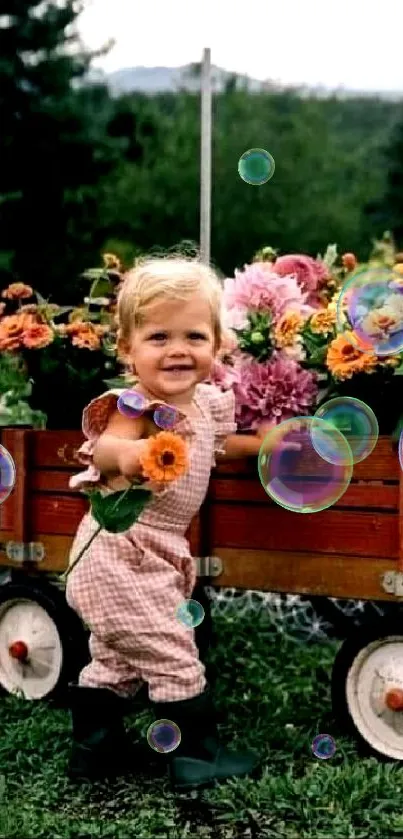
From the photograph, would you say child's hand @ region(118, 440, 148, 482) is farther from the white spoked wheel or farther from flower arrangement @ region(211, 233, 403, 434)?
the white spoked wheel

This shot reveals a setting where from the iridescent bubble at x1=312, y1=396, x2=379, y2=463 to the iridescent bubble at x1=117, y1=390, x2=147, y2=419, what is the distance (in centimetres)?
38

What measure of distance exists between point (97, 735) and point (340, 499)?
70 centimetres

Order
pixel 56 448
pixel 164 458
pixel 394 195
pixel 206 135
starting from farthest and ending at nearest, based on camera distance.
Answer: pixel 394 195
pixel 206 135
pixel 56 448
pixel 164 458

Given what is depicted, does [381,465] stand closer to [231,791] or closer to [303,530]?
[303,530]

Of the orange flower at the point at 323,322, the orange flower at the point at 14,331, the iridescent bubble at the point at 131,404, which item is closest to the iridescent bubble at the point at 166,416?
the iridescent bubble at the point at 131,404

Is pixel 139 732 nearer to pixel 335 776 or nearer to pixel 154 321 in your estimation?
pixel 335 776

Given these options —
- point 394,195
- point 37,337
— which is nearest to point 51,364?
point 37,337

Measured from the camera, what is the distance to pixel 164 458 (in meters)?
2.18

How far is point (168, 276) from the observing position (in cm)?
251

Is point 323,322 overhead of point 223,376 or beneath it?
overhead

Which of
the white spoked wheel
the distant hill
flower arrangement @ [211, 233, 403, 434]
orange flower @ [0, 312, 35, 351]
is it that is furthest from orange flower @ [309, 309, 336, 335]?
the distant hill

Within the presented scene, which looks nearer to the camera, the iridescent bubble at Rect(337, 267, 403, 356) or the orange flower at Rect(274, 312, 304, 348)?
the iridescent bubble at Rect(337, 267, 403, 356)

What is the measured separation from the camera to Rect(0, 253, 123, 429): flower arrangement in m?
3.05

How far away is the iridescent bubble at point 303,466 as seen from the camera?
2.56 metres
